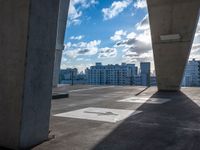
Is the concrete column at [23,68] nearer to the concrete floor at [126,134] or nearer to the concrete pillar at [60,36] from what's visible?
the concrete floor at [126,134]

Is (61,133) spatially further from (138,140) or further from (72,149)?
(138,140)

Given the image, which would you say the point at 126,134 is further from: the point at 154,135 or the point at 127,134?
the point at 154,135

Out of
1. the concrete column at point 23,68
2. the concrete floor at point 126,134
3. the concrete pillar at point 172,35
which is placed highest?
the concrete pillar at point 172,35

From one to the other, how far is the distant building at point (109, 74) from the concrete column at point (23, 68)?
139211 millimetres

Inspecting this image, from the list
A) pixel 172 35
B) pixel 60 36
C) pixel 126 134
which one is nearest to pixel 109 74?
pixel 60 36

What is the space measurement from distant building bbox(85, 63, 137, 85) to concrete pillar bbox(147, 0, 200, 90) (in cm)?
12706

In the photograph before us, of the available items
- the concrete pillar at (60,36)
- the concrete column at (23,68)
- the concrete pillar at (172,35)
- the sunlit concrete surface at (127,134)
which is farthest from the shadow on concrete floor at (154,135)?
the concrete pillar at (60,36)

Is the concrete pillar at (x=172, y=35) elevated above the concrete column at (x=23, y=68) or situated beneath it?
elevated above

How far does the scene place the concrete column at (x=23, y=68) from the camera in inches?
141

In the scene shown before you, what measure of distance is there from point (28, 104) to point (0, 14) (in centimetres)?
170

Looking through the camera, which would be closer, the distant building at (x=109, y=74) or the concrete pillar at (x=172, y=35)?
the concrete pillar at (x=172, y=35)

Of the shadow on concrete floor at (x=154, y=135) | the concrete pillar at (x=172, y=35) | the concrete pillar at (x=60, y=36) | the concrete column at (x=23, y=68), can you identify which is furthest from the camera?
the concrete pillar at (x=60, y=36)

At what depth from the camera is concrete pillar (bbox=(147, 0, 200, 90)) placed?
12.9 metres

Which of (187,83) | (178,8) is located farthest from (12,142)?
(187,83)
